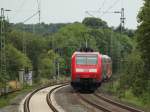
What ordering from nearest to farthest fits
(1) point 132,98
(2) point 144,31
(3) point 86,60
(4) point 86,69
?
(1) point 132,98 < (4) point 86,69 < (2) point 144,31 < (3) point 86,60

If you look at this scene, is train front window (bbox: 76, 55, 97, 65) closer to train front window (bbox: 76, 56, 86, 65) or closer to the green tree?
train front window (bbox: 76, 56, 86, 65)

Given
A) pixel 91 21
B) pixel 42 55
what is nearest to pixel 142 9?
pixel 42 55

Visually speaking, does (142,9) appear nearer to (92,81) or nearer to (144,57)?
(144,57)

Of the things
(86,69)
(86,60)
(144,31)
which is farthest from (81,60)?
(144,31)

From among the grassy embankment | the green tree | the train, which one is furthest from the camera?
the green tree

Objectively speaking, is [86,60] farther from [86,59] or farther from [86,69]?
[86,69]

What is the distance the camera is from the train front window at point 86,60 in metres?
42.2

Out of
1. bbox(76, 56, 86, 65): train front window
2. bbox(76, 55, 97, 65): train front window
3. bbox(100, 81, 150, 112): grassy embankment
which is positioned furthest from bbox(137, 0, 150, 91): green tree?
bbox(76, 56, 86, 65): train front window

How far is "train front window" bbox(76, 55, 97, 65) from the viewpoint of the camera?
138ft

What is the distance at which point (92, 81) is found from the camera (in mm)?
41906

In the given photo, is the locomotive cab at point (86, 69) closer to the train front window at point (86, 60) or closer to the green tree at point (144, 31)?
the train front window at point (86, 60)

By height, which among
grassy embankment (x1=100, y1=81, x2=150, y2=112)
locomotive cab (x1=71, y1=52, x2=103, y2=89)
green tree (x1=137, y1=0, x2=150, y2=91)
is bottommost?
grassy embankment (x1=100, y1=81, x2=150, y2=112)

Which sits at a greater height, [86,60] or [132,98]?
[86,60]

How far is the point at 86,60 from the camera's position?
139ft
